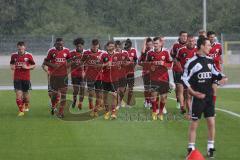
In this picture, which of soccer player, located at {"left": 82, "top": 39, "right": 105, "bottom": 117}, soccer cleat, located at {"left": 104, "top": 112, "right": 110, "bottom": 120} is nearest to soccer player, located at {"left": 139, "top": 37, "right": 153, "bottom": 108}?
soccer player, located at {"left": 82, "top": 39, "right": 105, "bottom": 117}

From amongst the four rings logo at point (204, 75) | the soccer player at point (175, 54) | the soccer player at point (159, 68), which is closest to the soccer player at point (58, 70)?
the soccer player at point (159, 68)

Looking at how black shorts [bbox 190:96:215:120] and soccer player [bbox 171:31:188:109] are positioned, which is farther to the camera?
soccer player [bbox 171:31:188:109]

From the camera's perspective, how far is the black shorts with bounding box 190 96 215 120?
1152cm

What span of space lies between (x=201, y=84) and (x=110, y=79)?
580cm

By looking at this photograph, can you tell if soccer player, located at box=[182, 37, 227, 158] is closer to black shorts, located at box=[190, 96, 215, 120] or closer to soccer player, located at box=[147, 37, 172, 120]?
black shorts, located at box=[190, 96, 215, 120]

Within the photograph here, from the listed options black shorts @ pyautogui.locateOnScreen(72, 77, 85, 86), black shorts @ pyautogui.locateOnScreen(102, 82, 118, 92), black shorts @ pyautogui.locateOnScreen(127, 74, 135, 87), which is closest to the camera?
black shorts @ pyautogui.locateOnScreen(102, 82, 118, 92)

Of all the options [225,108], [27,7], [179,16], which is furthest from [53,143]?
[179,16]

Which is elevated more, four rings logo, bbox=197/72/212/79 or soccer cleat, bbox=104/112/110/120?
four rings logo, bbox=197/72/212/79

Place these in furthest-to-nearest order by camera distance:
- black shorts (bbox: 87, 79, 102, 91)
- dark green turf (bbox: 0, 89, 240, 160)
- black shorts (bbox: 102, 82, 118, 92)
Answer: black shorts (bbox: 87, 79, 102, 91)
black shorts (bbox: 102, 82, 118, 92)
dark green turf (bbox: 0, 89, 240, 160)

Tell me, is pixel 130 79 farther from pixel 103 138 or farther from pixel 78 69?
pixel 103 138

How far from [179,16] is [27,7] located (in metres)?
13.5

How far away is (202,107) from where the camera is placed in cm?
1153

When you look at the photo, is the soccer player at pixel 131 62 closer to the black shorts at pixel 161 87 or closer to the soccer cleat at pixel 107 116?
the black shorts at pixel 161 87

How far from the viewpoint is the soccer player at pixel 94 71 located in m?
17.5
